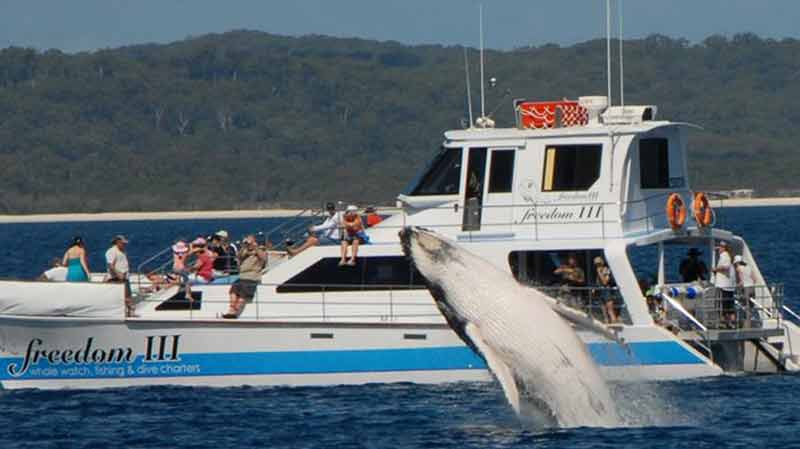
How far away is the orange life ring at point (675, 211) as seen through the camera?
2373 centimetres

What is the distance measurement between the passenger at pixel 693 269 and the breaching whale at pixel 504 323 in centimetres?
831

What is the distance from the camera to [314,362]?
2320 cm

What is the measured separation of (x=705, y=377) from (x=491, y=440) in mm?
5410

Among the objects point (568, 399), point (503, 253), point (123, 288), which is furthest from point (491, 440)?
point (123, 288)

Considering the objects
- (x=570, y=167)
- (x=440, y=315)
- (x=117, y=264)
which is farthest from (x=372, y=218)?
(x=117, y=264)

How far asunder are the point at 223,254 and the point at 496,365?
31.5 ft

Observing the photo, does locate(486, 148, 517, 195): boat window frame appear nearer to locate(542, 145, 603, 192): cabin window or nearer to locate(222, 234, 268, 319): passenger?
locate(542, 145, 603, 192): cabin window

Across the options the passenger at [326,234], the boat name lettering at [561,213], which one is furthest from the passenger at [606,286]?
the passenger at [326,234]

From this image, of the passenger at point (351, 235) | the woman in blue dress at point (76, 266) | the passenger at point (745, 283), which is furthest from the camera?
the woman in blue dress at point (76, 266)

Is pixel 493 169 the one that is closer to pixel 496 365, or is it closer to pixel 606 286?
pixel 606 286

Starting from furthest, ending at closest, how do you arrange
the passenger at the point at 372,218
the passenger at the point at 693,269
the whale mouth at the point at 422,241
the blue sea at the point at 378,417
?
the passenger at the point at 693,269 → the passenger at the point at 372,218 → the blue sea at the point at 378,417 → the whale mouth at the point at 422,241

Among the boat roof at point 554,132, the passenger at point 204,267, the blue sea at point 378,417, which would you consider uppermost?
the boat roof at point 554,132

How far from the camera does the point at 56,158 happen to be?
167 meters

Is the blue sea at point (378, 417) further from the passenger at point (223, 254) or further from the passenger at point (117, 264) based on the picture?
the passenger at point (223, 254)
